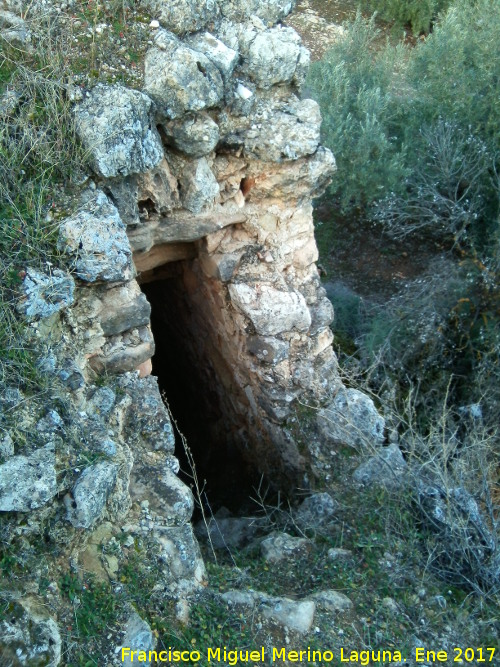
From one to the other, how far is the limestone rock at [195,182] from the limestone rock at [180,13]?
741 millimetres

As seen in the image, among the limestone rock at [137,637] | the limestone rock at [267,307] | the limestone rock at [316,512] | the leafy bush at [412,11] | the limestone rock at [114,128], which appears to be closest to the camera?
the limestone rock at [137,637]

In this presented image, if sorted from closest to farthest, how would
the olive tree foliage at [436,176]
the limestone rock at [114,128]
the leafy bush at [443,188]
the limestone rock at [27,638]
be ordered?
the limestone rock at [27,638]
the limestone rock at [114,128]
the olive tree foliage at [436,176]
the leafy bush at [443,188]

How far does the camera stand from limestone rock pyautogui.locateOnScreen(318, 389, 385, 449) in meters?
4.18

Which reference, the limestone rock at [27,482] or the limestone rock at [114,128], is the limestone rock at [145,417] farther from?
the limestone rock at [114,128]

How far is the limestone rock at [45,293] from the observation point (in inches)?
113

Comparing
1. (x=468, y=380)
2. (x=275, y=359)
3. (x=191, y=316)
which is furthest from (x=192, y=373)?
(x=468, y=380)

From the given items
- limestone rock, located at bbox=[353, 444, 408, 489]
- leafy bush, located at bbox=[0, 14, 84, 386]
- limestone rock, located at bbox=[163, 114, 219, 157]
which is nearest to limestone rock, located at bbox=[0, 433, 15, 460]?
leafy bush, located at bbox=[0, 14, 84, 386]

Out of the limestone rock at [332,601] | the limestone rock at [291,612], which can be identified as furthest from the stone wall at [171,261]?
the limestone rock at [332,601]

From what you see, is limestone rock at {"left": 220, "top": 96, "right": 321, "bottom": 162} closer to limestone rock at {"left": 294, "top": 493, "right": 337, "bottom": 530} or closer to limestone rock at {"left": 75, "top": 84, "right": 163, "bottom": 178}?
limestone rock at {"left": 75, "top": 84, "right": 163, "bottom": 178}

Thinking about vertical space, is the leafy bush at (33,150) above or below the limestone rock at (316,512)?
above

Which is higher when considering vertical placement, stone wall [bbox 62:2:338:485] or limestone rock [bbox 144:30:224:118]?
limestone rock [bbox 144:30:224:118]

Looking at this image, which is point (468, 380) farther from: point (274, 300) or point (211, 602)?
point (211, 602)

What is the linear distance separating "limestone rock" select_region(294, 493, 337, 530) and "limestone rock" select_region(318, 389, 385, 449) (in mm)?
431

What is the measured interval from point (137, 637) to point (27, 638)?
47 cm
